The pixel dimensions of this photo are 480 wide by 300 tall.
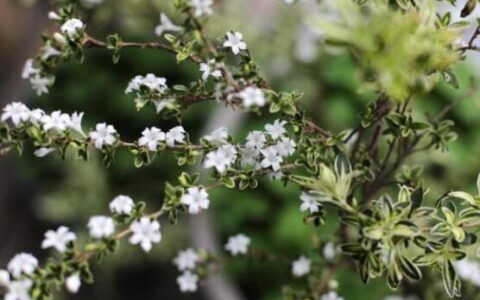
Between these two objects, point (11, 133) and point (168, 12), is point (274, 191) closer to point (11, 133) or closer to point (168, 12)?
point (168, 12)

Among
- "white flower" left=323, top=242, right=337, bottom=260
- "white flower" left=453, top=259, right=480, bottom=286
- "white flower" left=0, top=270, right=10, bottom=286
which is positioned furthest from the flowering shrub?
"white flower" left=453, top=259, right=480, bottom=286

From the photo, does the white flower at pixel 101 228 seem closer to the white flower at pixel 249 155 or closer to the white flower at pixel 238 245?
the white flower at pixel 249 155

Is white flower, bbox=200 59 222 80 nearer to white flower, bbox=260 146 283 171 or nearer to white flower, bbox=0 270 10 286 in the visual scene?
white flower, bbox=260 146 283 171

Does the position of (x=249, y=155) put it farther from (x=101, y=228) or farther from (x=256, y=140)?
(x=101, y=228)

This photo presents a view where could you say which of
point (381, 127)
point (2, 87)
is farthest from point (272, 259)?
point (2, 87)

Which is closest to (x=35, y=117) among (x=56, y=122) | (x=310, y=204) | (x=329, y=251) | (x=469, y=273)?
(x=56, y=122)

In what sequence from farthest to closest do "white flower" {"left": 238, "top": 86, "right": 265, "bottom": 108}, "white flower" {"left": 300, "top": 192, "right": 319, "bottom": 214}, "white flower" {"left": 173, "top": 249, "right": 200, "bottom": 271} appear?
"white flower" {"left": 173, "top": 249, "right": 200, "bottom": 271}, "white flower" {"left": 300, "top": 192, "right": 319, "bottom": 214}, "white flower" {"left": 238, "top": 86, "right": 265, "bottom": 108}

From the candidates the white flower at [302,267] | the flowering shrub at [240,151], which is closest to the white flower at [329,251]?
the white flower at [302,267]
